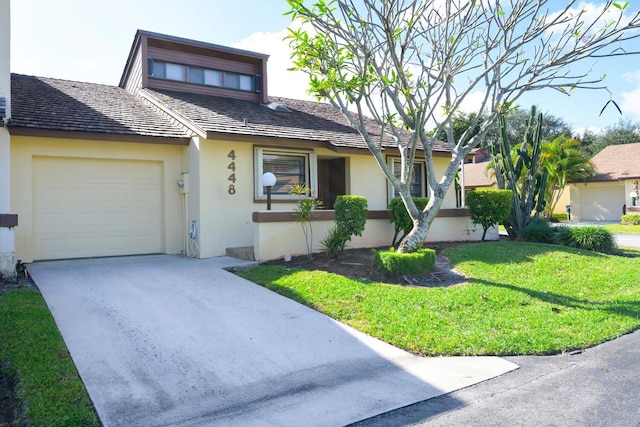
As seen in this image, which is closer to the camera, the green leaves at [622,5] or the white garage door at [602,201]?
the green leaves at [622,5]

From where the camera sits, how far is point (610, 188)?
97.3 feet

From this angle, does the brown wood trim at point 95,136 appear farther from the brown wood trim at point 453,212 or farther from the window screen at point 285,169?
the brown wood trim at point 453,212

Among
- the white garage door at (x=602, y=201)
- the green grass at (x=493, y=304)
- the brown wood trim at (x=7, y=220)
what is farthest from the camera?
the white garage door at (x=602, y=201)

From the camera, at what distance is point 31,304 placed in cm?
625

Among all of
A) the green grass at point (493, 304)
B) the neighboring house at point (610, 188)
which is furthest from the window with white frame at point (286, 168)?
the neighboring house at point (610, 188)

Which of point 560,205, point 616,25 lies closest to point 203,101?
point 616,25

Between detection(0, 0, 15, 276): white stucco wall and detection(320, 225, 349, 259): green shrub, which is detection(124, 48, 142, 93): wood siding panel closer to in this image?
detection(0, 0, 15, 276): white stucco wall

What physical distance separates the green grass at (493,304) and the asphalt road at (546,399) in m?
0.49

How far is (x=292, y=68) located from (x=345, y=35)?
1154mm

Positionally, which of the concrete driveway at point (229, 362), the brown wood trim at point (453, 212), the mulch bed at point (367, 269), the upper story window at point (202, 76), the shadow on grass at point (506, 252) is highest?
the upper story window at point (202, 76)

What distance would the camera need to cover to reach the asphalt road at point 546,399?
3.59 meters

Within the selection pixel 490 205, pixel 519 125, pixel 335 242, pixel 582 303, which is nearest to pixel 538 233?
pixel 490 205

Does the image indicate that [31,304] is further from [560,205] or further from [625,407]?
[560,205]

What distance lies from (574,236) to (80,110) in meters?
12.5
